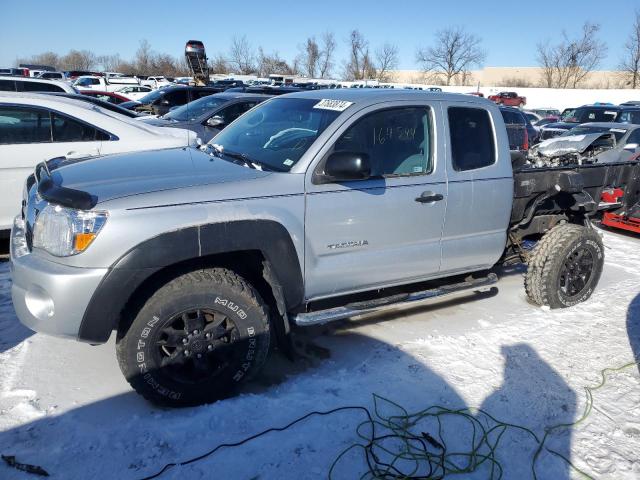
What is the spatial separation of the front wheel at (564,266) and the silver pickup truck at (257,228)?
58cm

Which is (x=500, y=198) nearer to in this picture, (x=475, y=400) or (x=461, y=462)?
(x=475, y=400)

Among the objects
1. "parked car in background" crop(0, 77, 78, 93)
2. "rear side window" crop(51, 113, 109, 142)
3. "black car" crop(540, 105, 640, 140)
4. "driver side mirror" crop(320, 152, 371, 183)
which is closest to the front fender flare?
"driver side mirror" crop(320, 152, 371, 183)

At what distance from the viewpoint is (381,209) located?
11.5ft

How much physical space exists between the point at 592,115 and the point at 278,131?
16.9m

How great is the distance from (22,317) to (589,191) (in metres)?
5.03

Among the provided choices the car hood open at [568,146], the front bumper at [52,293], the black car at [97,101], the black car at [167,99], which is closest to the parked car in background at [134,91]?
the black car at [167,99]

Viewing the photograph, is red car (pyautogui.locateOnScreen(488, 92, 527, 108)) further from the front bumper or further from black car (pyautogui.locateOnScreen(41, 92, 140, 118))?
the front bumper

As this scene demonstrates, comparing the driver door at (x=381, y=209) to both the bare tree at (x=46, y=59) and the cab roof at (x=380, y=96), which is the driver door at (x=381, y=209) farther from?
the bare tree at (x=46, y=59)

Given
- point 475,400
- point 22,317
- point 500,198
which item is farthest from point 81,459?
point 500,198

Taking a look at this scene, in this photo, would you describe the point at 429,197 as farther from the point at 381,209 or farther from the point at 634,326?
the point at 634,326

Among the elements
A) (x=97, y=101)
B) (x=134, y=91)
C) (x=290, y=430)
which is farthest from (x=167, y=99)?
(x=134, y=91)

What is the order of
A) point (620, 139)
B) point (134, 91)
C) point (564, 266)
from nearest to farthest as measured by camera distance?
point (564, 266)
point (620, 139)
point (134, 91)

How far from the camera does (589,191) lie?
5.17 metres

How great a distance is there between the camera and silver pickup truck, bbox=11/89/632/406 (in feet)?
9.05
